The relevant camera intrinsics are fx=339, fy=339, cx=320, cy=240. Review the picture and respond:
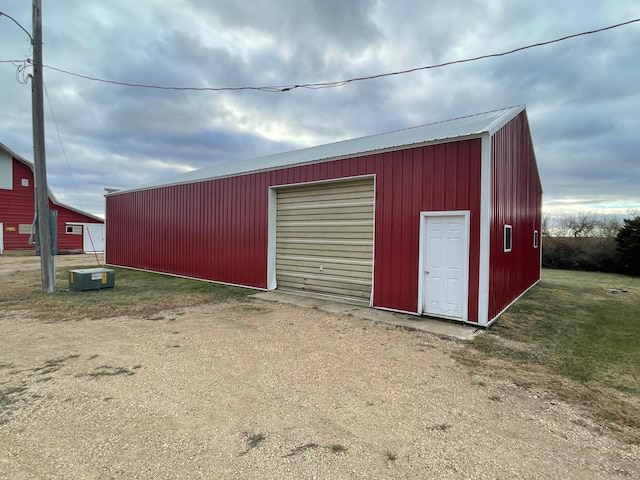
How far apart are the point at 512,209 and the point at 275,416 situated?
7.51 metres

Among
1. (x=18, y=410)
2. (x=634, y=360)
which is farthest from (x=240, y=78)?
(x=634, y=360)

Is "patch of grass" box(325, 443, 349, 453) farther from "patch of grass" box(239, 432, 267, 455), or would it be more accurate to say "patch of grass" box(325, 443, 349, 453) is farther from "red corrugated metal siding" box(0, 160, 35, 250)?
"red corrugated metal siding" box(0, 160, 35, 250)

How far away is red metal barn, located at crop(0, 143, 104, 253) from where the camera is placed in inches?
850

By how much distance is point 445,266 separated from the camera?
255 inches

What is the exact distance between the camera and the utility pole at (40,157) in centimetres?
837

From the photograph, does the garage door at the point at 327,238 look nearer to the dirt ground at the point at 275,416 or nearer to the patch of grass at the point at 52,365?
the dirt ground at the point at 275,416

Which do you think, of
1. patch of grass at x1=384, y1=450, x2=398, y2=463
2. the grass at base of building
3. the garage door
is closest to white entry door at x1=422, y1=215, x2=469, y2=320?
the grass at base of building

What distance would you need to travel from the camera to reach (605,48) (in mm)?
6879

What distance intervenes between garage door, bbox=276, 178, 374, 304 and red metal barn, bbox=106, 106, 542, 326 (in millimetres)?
28

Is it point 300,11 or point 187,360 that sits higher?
point 300,11

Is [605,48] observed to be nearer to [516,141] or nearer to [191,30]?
[516,141]

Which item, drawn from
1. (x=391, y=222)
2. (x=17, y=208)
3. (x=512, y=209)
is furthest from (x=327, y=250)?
(x=17, y=208)

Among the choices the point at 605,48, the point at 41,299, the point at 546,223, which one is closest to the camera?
the point at 605,48

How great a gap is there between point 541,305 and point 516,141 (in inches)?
162
